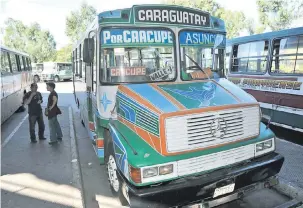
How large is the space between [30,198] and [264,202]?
11.7 feet

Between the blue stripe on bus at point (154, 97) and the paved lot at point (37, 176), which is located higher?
the blue stripe on bus at point (154, 97)

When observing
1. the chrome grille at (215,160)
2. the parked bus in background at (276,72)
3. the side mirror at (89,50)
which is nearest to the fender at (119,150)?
the chrome grille at (215,160)

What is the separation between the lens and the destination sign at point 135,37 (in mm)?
4234

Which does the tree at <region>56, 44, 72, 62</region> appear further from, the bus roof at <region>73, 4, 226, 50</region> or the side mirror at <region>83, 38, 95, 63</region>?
the bus roof at <region>73, 4, 226, 50</region>

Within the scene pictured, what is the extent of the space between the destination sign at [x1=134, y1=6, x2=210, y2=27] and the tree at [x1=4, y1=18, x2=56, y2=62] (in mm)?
51251

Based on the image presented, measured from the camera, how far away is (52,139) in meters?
7.21

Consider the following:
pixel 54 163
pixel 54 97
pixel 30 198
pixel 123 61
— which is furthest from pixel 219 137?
pixel 54 97

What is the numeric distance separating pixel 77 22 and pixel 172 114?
42598 mm

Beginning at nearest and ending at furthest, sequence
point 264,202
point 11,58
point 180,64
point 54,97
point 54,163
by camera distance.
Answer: point 264,202
point 180,64
point 54,163
point 54,97
point 11,58

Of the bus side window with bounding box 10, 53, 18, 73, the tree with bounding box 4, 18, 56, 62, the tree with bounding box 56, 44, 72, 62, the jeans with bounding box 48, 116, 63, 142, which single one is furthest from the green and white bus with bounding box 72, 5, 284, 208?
the tree with bounding box 4, 18, 56, 62

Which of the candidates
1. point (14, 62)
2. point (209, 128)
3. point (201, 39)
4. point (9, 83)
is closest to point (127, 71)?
point (201, 39)

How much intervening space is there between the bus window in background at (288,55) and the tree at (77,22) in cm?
3778

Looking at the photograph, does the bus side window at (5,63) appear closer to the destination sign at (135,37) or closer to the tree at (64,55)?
the destination sign at (135,37)

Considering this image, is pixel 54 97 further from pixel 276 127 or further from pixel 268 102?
pixel 276 127
